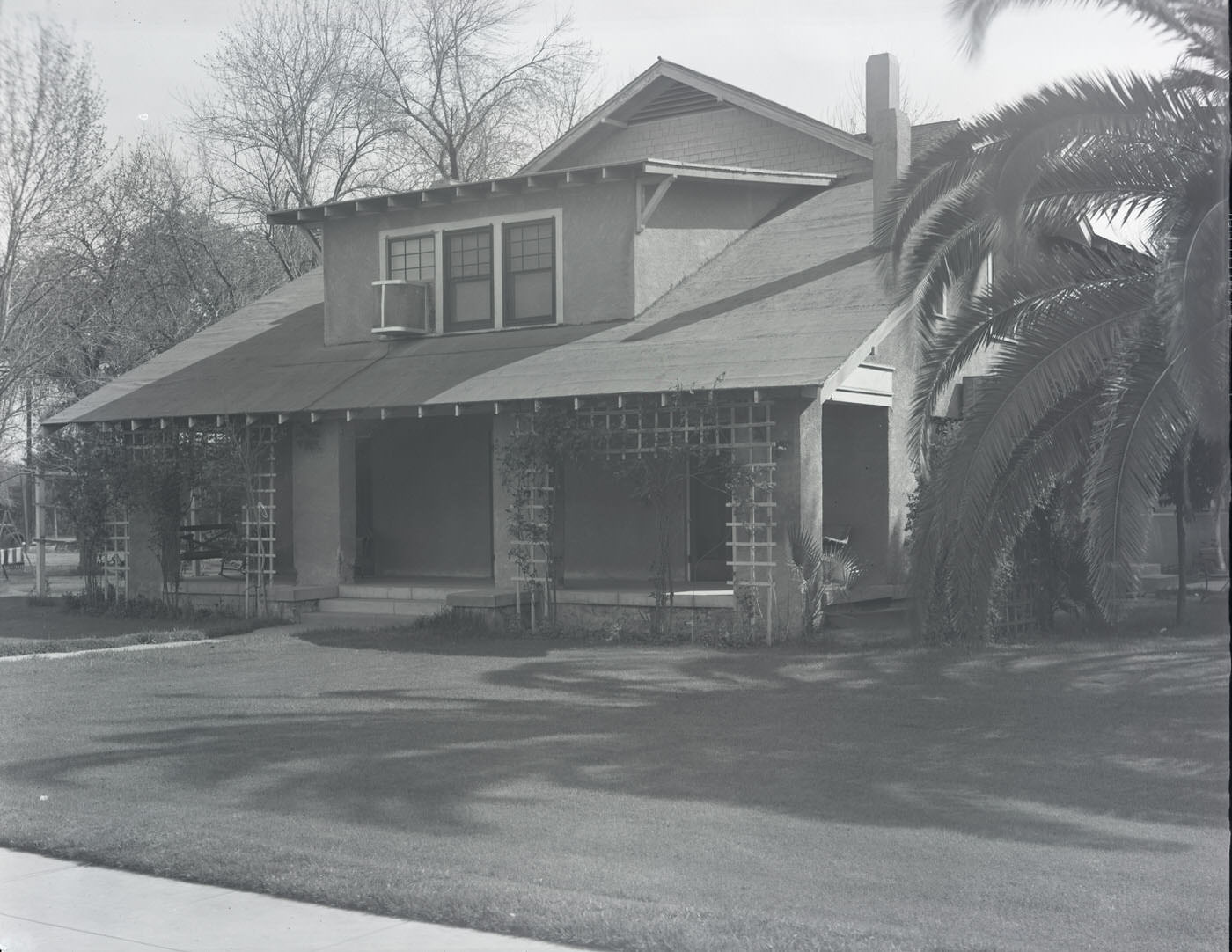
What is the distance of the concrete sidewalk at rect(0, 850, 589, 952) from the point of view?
5.88 metres

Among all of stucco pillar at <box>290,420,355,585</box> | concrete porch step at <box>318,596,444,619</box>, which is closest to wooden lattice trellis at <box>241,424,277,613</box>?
stucco pillar at <box>290,420,355,585</box>

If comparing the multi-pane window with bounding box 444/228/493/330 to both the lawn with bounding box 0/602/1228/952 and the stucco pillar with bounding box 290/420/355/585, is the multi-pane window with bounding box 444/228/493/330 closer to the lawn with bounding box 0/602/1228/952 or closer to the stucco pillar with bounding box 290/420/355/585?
the stucco pillar with bounding box 290/420/355/585

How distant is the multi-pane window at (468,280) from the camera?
19.9 metres

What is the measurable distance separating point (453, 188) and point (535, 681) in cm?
873

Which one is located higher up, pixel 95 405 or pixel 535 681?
pixel 95 405

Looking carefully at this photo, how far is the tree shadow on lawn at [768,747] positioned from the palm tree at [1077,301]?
1105 millimetres

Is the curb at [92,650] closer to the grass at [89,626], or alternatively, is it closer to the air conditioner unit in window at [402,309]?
the grass at [89,626]

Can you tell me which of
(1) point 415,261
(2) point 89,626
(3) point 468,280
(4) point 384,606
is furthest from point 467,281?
(2) point 89,626

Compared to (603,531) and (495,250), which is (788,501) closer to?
(603,531)

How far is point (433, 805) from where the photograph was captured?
8250 millimetres

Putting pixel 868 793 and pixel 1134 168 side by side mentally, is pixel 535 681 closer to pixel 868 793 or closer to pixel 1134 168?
pixel 868 793

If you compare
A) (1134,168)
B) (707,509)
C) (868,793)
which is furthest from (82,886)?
(707,509)

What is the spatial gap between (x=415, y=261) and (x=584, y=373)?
497 cm

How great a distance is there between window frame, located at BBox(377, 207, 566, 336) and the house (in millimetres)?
36
